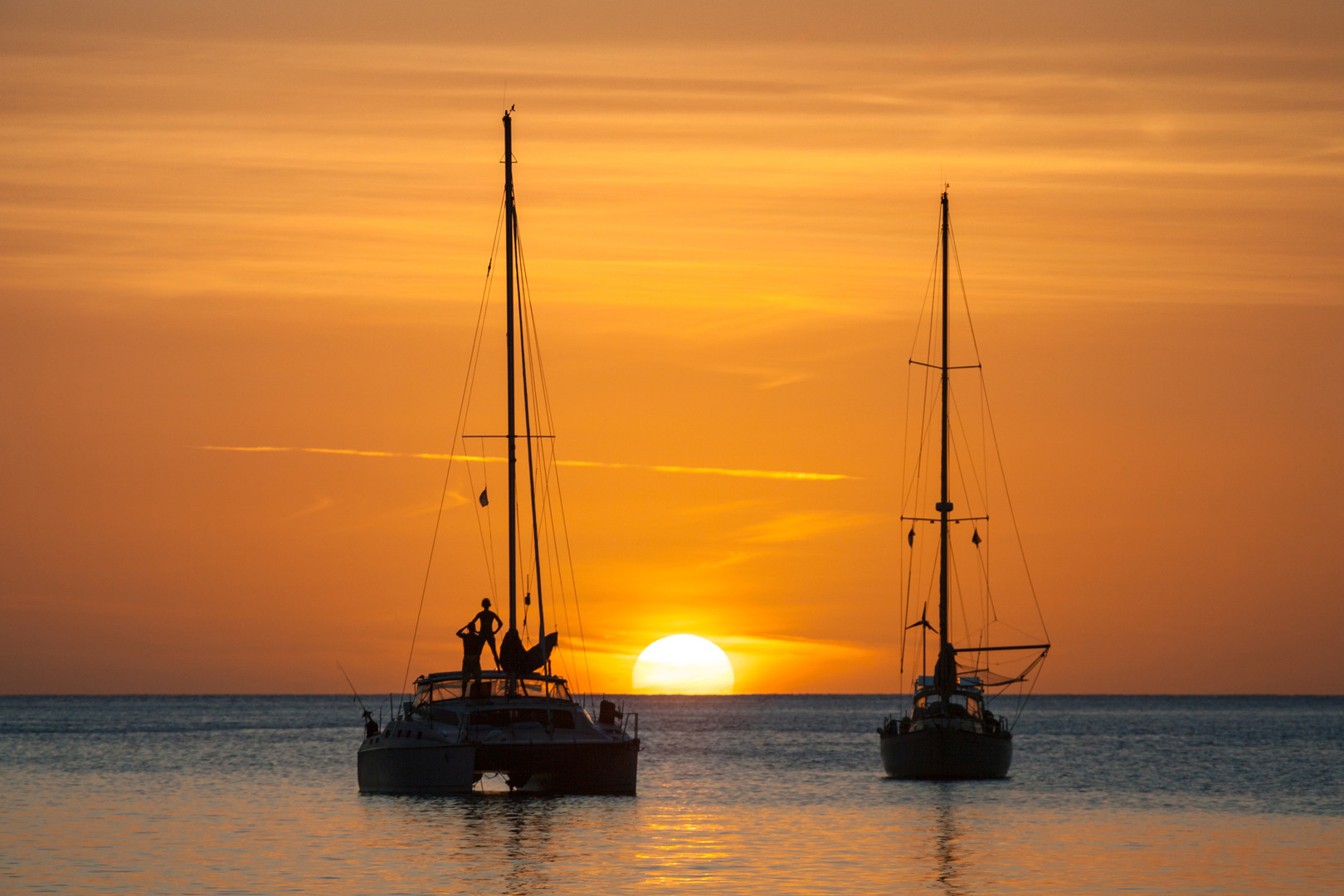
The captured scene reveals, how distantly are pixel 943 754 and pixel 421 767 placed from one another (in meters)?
19.8

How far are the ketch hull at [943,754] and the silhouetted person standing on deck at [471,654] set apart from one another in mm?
17544

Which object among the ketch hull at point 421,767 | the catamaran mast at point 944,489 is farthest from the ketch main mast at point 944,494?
the ketch hull at point 421,767

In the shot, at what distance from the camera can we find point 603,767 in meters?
50.2

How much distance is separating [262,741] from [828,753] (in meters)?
39.1

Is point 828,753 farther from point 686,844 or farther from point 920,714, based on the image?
point 686,844

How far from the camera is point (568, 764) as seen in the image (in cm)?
4922

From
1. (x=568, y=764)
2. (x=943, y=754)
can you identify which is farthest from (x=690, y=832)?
(x=943, y=754)

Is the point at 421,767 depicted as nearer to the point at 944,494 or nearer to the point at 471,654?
the point at 471,654

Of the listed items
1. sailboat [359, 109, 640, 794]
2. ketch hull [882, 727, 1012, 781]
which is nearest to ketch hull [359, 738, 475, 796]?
sailboat [359, 109, 640, 794]

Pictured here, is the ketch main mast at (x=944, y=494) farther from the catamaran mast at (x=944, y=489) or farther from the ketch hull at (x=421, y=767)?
the ketch hull at (x=421, y=767)

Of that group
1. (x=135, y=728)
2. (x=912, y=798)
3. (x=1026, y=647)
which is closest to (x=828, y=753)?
(x=1026, y=647)

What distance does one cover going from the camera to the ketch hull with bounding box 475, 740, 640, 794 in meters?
48.3

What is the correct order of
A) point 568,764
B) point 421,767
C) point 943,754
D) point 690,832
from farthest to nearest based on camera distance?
point 943,754 → point 421,767 → point 568,764 → point 690,832

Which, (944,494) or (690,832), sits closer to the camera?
(690,832)
